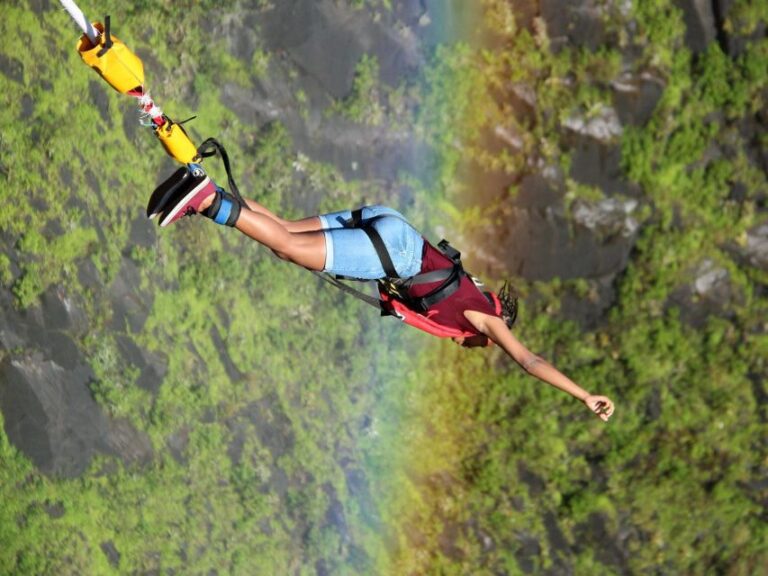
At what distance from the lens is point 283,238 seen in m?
5.15

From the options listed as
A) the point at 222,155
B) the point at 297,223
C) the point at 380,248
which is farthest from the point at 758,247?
the point at 222,155

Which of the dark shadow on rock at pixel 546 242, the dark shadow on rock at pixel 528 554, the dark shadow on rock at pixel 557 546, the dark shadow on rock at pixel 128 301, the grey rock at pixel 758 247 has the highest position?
the grey rock at pixel 758 247

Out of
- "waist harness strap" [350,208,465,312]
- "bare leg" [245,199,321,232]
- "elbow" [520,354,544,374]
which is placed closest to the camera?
"bare leg" [245,199,321,232]

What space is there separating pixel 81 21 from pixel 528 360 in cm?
355

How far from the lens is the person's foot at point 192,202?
4.72 m

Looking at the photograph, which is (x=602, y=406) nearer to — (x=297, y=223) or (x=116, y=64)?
(x=297, y=223)

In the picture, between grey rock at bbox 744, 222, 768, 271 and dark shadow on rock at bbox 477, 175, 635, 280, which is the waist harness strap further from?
grey rock at bbox 744, 222, 768, 271

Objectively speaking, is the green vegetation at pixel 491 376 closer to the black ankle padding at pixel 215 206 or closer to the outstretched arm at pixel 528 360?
the outstretched arm at pixel 528 360

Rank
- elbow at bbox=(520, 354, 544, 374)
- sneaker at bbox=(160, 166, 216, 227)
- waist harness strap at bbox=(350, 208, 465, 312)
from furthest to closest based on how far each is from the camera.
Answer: elbow at bbox=(520, 354, 544, 374) < waist harness strap at bbox=(350, 208, 465, 312) < sneaker at bbox=(160, 166, 216, 227)

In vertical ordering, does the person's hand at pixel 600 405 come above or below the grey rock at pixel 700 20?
below

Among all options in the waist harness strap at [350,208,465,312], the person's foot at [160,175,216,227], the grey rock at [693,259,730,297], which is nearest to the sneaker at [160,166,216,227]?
the person's foot at [160,175,216,227]

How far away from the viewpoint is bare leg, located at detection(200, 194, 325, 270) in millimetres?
5012

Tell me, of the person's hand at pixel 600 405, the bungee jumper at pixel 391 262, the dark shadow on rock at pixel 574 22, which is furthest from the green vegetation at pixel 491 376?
the person's hand at pixel 600 405

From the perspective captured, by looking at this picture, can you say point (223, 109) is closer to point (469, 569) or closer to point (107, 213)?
point (107, 213)
